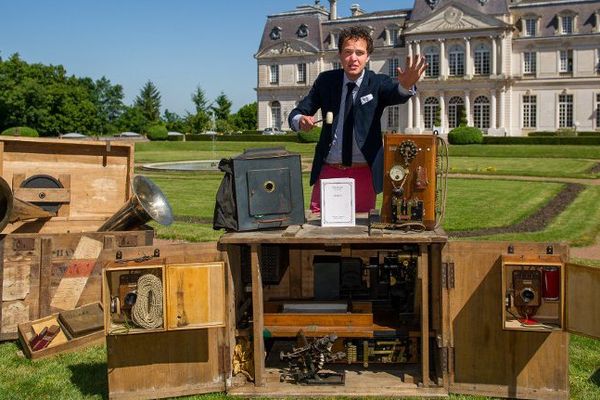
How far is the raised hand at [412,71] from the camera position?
4977mm

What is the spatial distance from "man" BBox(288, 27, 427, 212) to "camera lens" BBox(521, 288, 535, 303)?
52.6 inches

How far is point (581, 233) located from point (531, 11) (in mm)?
50215

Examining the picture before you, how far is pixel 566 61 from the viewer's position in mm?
56969

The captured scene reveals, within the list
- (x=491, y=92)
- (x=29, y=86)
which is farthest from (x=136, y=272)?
(x=29, y=86)

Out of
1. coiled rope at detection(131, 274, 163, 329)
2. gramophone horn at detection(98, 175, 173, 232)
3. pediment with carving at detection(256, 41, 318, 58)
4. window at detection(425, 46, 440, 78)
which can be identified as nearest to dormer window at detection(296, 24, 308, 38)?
pediment with carving at detection(256, 41, 318, 58)

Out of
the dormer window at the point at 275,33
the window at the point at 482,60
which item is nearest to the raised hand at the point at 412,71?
the window at the point at 482,60

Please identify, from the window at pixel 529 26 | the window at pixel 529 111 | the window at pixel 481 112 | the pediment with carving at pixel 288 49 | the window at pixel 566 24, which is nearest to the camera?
the window at pixel 566 24

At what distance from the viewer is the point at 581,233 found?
453 inches

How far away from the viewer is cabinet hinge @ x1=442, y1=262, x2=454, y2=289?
177 inches

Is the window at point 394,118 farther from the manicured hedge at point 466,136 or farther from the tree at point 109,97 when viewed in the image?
the tree at point 109,97

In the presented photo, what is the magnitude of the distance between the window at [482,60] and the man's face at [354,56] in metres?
55.5

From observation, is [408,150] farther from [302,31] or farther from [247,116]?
[247,116]

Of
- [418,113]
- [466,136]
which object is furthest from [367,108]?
[418,113]

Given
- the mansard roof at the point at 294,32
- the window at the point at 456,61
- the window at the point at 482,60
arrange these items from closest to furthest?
the window at the point at 482,60, the window at the point at 456,61, the mansard roof at the point at 294,32
